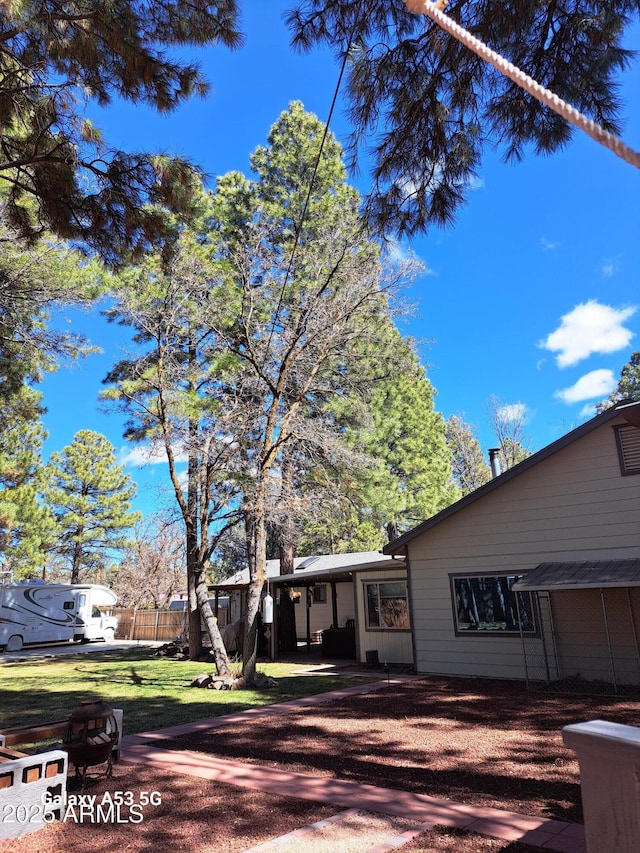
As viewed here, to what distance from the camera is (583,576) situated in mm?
8727

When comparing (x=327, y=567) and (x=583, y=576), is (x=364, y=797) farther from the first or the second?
(x=327, y=567)

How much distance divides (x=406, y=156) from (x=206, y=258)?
8787 millimetres

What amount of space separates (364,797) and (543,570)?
253 inches

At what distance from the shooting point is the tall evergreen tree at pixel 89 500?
30.8 metres

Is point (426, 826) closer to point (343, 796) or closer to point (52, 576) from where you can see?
point (343, 796)

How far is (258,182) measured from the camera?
62.3 ft

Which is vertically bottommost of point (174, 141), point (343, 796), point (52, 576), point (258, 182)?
point (343, 796)

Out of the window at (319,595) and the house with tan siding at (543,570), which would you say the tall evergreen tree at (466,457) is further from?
the house with tan siding at (543,570)

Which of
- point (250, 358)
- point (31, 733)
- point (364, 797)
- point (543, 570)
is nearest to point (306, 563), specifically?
point (250, 358)

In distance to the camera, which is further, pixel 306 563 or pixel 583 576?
pixel 306 563

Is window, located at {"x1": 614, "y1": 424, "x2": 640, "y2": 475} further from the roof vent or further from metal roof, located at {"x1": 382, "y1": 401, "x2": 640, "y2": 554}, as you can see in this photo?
the roof vent

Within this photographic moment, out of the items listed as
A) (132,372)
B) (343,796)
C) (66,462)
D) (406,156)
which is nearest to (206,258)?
(132,372)

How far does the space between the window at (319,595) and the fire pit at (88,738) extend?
58.6 ft

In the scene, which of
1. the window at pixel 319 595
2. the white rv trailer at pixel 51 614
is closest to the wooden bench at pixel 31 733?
the window at pixel 319 595
